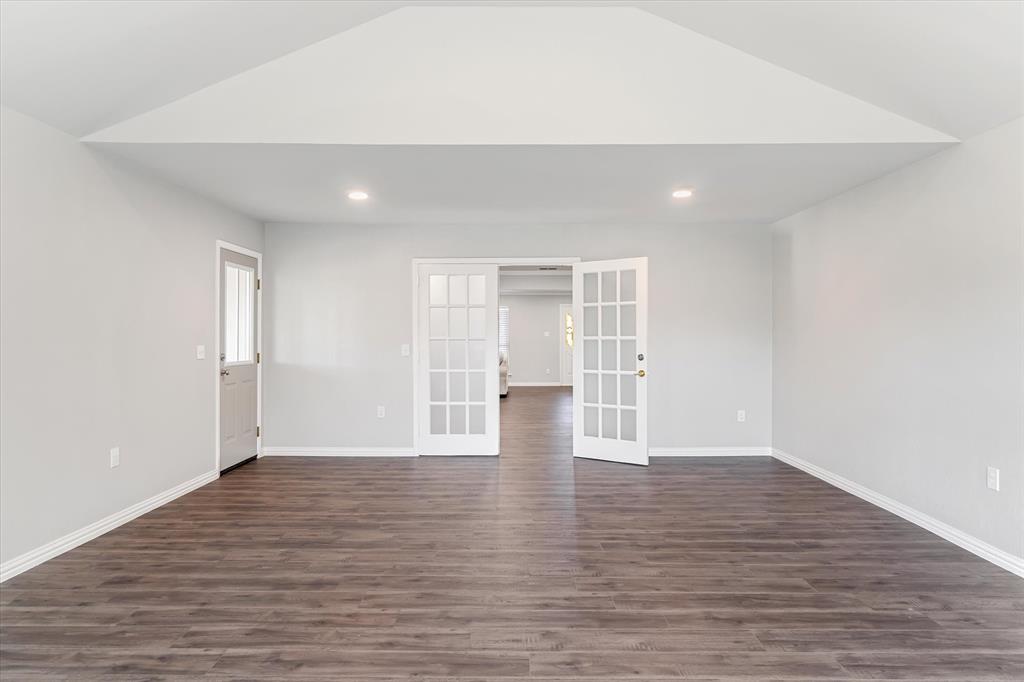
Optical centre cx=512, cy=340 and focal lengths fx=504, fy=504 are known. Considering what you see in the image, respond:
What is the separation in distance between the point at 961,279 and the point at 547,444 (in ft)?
13.0

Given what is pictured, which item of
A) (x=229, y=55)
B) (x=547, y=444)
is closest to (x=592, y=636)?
Answer: (x=229, y=55)

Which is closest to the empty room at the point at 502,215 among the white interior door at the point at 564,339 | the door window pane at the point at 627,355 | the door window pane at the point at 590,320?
the door window pane at the point at 627,355

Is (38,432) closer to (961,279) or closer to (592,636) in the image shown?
(592,636)

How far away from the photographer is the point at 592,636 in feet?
6.80

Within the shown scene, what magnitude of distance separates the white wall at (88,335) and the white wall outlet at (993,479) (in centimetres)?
523

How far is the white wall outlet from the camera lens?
2.78 m

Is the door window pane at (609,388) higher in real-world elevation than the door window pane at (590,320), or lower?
lower

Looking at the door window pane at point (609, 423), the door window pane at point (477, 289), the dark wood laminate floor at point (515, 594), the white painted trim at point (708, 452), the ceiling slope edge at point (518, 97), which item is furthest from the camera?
the door window pane at point (477, 289)

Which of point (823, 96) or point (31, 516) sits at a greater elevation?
point (823, 96)

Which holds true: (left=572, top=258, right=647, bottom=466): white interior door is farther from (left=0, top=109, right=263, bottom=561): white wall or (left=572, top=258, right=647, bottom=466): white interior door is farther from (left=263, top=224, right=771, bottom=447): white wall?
(left=0, top=109, right=263, bottom=561): white wall

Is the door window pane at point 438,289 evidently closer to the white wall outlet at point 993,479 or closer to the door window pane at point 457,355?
the door window pane at point 457,355

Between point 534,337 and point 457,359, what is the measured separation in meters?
7.32

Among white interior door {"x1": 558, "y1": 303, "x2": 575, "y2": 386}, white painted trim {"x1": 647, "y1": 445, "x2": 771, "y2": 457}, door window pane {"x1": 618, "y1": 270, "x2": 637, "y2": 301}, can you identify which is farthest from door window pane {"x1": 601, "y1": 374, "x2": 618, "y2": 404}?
white interior door {"x1": 558, "y1": 303, "x2": 575, "y2": 386}

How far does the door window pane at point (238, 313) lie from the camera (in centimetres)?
462
